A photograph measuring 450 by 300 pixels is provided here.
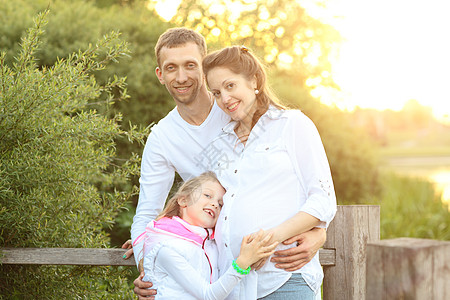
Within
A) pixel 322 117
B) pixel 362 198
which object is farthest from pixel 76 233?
pixel 362 198

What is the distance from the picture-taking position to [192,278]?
232 centimetres

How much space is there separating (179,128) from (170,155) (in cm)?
16

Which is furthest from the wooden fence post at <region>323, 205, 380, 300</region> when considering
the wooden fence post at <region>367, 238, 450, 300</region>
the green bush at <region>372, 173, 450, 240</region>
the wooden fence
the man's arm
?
the green bush at <region>372, 173, 450, 240</region>

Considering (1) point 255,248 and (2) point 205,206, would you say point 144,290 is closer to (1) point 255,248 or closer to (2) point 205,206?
(2) point 205,206

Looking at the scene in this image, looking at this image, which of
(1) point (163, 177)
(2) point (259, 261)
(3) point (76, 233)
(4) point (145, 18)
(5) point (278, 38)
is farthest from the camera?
(5) point (278, 38)

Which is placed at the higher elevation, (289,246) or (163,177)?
(163,177)

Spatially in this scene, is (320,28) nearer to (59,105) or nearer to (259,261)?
(59,105)

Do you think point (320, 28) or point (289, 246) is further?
point (320, 28)

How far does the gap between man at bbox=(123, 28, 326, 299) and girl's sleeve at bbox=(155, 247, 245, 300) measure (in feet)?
1.69

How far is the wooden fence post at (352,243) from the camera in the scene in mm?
2781

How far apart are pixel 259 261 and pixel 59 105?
1763mm

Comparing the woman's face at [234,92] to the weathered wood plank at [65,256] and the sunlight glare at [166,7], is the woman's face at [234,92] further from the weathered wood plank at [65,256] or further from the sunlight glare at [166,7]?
the sunlight glare at [166,7]

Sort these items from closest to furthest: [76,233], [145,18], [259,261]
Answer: [259,261] < [76,233] < [145,18]

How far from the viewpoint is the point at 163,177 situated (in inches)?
117
